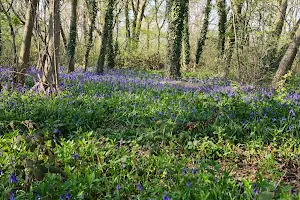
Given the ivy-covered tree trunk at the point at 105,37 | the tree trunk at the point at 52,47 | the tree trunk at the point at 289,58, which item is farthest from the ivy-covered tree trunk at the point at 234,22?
the tree trunk at the point at 52,47

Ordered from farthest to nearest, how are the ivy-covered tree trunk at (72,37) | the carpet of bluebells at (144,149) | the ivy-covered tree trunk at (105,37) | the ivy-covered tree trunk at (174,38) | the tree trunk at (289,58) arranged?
1. the ivy-covered tree trunk at (72,37)
2. the ivy-covered tree trunk at (105,37)
3. the ivy-covered tree trunk at (174,38)
4. the tree trunk at (289,58)
5. the carpet of bluebells at (144,149)

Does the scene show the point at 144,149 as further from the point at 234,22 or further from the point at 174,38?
the point at 234,22

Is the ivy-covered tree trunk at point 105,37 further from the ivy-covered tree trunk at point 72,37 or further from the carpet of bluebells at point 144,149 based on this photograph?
the carpet of bluebells at point 144,149

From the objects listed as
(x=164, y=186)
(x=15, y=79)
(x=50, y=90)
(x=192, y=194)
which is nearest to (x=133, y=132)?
(x=164, y=186)

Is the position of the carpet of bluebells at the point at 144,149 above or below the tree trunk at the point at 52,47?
below

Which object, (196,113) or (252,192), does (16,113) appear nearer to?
(196,113)

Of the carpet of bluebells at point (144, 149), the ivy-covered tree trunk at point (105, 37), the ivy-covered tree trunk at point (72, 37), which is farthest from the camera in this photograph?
the ivy-covered tree trunk at point (72, 37)

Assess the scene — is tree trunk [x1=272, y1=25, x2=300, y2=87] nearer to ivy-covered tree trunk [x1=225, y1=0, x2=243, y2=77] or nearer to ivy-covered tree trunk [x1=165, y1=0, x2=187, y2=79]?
ivy-covered tree trunk [x1=225, y1=0, x2=243, y2=77]

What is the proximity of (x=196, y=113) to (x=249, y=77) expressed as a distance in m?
5.36

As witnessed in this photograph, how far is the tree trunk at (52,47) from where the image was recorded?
20.2ft

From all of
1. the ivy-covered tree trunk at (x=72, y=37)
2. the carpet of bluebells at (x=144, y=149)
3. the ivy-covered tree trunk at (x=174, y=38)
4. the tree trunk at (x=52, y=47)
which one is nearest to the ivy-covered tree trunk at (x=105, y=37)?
the ivy-covered tree trunk at (x=72, y=37)

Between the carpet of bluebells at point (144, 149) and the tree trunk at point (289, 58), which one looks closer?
the carpet of bluebells at point (144, 149)

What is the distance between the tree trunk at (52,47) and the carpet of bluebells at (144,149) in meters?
0.39

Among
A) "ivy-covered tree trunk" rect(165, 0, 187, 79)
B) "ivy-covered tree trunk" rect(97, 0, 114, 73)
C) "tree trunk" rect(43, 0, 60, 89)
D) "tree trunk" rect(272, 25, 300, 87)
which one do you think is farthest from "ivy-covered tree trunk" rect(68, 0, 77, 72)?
"tree trunk" rect(272, 25, 300, 87)
